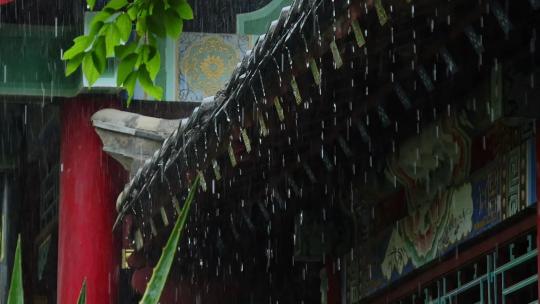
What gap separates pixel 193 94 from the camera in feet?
43.0

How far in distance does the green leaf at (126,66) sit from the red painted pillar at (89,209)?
6867mm

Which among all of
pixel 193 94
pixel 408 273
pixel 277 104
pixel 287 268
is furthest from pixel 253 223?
pixel 193 94

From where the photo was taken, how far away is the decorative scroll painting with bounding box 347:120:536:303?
20.7ft

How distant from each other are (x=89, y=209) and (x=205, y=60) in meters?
1.50

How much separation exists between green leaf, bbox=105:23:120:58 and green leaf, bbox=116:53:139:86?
0.44 ft

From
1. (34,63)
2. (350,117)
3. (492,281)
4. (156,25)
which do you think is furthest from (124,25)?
(34,63)

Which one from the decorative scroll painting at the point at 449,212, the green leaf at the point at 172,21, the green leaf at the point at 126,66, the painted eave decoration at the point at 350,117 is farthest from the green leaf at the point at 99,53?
the decorative scroll painting at the point at 449,212

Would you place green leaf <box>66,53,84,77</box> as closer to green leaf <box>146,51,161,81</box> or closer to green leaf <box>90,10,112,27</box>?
green leaf <box>90,10,112,27</box>

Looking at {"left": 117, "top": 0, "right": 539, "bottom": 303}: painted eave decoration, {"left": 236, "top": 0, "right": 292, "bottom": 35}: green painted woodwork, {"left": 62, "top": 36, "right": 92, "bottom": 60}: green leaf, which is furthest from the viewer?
{"left": 236, "top": 0, "right": 292, "bottom": 35}: green painted woodwork

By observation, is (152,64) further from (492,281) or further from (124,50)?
(492,281)

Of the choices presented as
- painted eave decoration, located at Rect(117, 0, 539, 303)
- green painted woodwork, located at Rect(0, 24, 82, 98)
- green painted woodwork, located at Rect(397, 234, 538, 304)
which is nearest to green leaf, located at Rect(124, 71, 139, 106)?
painted eave decoration, located at Rect(117, 0, 539, 303)

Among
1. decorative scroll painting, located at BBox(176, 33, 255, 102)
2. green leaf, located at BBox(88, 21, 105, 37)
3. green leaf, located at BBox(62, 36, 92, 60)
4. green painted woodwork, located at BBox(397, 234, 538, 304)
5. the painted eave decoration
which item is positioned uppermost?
decorative scroll painting, located at BBox(176, 33, 255, 102)

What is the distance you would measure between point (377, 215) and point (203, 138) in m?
1.12

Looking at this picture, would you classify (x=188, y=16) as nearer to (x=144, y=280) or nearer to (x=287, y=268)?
(x=287, y=268)
